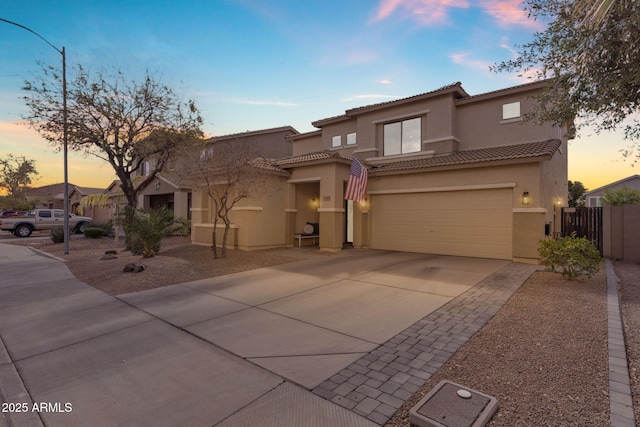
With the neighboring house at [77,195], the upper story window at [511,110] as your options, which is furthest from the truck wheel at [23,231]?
the upper story window at [511,110]

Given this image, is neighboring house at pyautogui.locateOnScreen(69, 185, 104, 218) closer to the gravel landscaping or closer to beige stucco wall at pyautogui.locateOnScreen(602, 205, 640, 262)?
the gravel landscaping

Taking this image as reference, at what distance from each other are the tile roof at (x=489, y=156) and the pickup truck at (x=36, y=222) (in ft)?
73.6

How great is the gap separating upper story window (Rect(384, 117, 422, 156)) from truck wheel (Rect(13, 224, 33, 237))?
2583cm

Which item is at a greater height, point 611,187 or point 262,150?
point 262,150

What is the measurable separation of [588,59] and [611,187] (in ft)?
145

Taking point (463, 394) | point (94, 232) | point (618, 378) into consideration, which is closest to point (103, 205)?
point (94, 232)

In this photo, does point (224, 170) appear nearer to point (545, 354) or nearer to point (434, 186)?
point (434, 186)

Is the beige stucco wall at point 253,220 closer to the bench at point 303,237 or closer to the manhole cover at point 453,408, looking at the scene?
the bench at point 303,237

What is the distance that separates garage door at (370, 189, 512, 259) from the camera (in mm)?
11375

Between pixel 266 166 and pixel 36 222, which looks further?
pixel 36 222

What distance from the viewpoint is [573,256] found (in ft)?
24.6

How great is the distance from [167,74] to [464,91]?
43.4 ft

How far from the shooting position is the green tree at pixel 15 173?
36.3m

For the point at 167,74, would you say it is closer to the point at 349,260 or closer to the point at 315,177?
the point at 315,177
